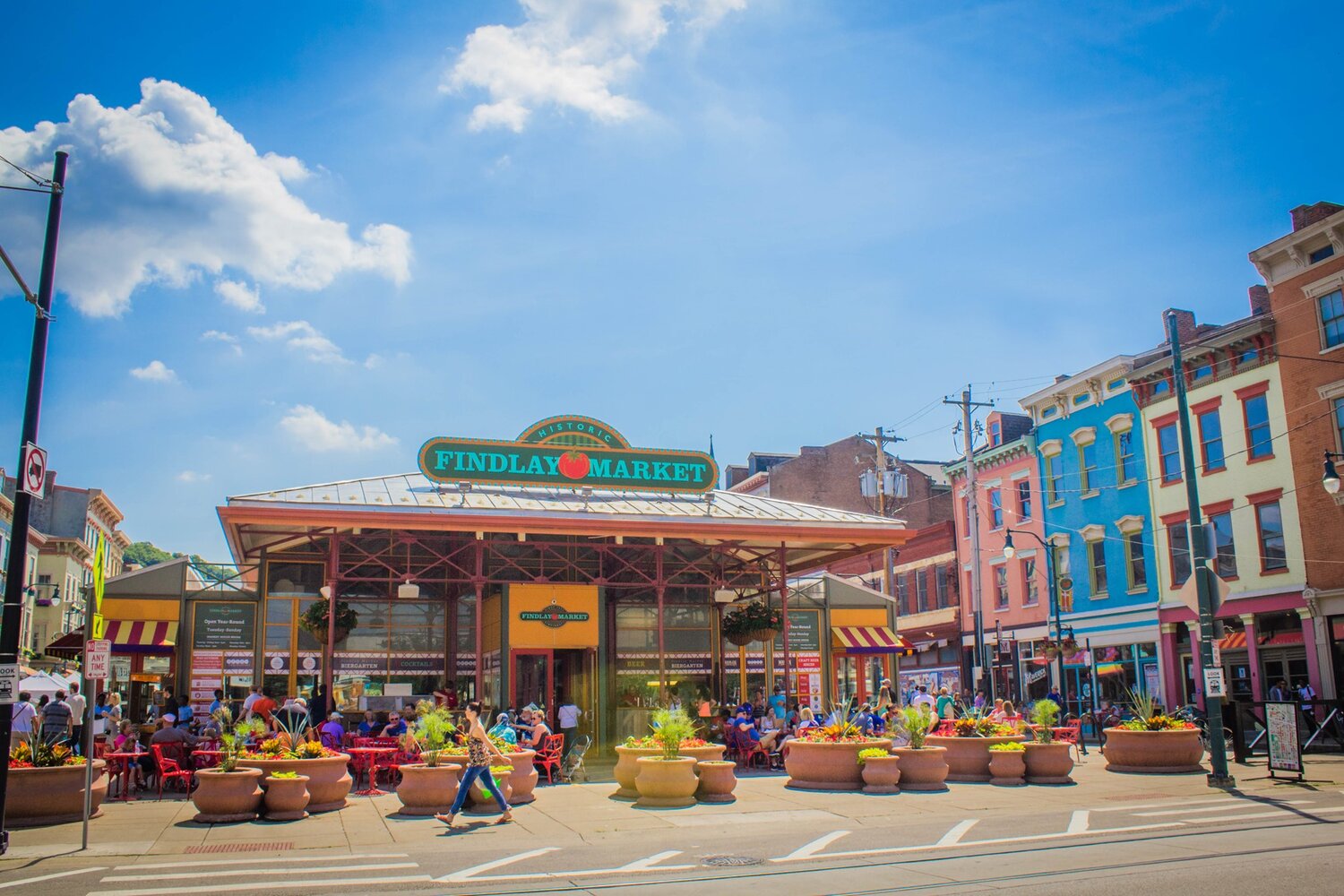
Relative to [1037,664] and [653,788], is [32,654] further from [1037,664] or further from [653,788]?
[653,788]

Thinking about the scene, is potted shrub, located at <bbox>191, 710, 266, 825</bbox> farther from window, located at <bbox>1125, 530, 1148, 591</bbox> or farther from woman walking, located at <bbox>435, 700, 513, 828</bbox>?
window, located at <bbox>1125, 530, 1148, 591</bbox>

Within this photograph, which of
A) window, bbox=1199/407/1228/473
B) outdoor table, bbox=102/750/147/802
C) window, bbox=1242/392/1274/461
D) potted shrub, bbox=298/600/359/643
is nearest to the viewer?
outdoor table, bbox=102/750/147/802

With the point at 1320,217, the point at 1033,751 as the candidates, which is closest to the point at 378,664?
the point at 1033,751

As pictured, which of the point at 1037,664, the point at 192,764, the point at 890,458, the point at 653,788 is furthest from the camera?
the point at 890,458

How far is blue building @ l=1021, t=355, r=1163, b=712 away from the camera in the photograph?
3803 cm

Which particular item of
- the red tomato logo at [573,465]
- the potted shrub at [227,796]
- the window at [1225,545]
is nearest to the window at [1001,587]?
the window at [1225,545]

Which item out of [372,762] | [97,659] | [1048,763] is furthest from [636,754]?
[97,659]

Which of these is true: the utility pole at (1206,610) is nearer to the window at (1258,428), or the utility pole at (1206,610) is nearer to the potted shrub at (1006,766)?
the potted shrub at (1006,766)

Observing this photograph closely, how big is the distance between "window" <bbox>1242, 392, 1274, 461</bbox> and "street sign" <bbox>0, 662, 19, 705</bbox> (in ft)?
106

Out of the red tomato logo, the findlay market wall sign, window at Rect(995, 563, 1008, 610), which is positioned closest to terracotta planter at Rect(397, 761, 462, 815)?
the findlay market wall sign

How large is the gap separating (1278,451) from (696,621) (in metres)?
18.5

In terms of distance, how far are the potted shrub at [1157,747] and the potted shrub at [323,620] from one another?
15691mm

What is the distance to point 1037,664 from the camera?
43531mm

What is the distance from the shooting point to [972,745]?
1784cm
